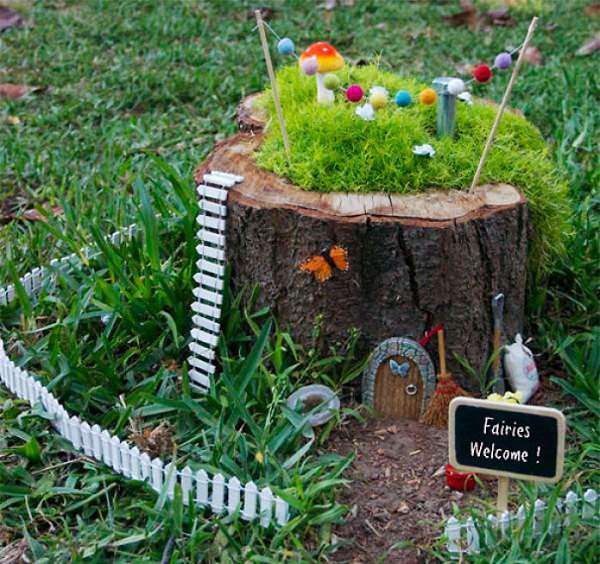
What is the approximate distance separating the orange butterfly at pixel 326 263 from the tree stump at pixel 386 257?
2 cm

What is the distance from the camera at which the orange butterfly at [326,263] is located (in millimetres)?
2594

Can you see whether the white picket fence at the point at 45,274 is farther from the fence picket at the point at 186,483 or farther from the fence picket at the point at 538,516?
the fence picket at the point at 538,516

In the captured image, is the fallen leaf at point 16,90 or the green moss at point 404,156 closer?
the green moss at point 404,156

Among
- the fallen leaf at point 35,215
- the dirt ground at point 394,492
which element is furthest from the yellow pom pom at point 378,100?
the fallen leaf at point 35,215

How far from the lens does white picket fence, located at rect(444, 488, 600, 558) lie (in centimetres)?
216

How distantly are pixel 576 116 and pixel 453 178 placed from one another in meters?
2.09

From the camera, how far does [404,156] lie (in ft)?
8.98

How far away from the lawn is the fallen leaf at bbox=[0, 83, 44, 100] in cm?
7

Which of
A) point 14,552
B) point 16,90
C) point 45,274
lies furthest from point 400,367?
point 16,90

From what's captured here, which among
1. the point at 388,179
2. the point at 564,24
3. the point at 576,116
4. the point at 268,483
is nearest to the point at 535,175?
the point at 388,179

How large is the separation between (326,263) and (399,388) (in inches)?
16.6

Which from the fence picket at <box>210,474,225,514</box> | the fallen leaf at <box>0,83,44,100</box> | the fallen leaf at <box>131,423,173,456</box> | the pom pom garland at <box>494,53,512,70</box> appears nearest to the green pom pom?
the pom pom garland at <box>494,53,512,70</box>

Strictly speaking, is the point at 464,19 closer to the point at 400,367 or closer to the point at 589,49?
the point at 589,49

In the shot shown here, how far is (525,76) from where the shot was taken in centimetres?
527
